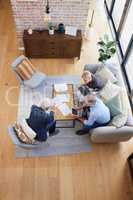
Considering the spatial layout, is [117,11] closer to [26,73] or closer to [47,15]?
[47,15]

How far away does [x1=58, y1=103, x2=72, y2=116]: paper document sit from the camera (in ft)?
12.1

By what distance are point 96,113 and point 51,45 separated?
194cm

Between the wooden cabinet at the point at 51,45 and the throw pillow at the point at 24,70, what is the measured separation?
0.47 metres

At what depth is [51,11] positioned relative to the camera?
13.8 feet

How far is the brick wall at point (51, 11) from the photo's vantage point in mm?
4051

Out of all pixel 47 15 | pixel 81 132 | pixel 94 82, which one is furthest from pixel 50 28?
pixel 81 132

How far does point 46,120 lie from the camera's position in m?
3.06

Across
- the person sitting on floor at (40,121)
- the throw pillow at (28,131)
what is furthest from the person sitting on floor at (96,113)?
the throw pillow at (28,131)

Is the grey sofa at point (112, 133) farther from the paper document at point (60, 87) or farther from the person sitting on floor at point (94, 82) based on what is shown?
the paper document at point (60, 87)

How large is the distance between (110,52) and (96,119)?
155cm

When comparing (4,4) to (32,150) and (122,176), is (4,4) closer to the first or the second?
(32,150)

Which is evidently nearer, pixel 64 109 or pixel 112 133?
pixel 112 133

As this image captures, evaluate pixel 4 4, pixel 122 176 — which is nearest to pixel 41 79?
pixel 122 176

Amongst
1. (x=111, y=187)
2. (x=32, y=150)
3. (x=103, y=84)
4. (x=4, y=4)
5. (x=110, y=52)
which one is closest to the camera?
(x=111, y=187)
